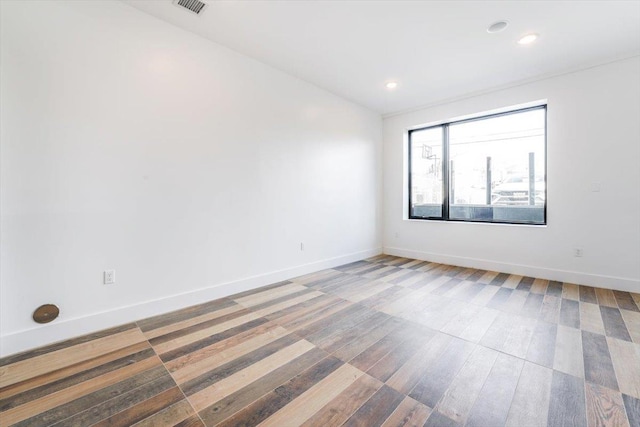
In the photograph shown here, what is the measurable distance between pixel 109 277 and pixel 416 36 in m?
3.68

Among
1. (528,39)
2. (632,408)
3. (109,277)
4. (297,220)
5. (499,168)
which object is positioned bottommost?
(632,408)

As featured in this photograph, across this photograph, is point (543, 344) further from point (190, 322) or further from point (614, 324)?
point (190, 322)

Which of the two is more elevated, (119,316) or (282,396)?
(119,316)

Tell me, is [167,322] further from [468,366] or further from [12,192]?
[468,366]

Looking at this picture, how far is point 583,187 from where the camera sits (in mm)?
3383

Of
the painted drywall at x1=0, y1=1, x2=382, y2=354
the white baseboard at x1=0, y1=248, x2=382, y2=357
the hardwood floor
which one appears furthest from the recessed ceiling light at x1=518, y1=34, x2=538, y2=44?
the white baseboard at x1=0, y1=248, x2=382, y2=357

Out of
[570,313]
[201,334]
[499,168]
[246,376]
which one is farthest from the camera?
[499,168]

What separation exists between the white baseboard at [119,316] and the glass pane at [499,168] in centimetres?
329

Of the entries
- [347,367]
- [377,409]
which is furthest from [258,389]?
[377,409]

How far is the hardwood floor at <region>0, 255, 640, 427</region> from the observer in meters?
1.36

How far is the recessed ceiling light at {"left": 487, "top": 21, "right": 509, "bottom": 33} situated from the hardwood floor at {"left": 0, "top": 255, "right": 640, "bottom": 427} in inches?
108

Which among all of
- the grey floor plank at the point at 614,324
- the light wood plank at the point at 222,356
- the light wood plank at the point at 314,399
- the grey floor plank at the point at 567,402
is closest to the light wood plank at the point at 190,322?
the light wood plank at the point at 222,356

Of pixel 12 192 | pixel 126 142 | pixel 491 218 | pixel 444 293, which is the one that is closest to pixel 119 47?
pixel 126 142

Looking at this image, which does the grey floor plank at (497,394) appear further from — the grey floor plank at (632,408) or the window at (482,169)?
the window at (482,169)
